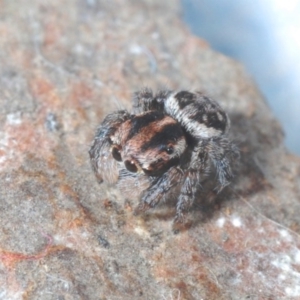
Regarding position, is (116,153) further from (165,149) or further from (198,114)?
(198,114)

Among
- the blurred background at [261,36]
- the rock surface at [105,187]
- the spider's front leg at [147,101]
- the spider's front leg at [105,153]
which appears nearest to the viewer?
the rock surface at [105,187]

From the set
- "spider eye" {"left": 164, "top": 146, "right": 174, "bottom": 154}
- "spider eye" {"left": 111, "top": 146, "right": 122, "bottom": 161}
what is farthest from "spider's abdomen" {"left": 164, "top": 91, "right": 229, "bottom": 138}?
"spider eye" {"left": 111, "top": 146, "right": 122, "bottom": 161}

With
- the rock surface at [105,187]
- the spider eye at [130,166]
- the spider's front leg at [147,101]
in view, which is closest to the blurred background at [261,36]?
the rock surface at [105,187]

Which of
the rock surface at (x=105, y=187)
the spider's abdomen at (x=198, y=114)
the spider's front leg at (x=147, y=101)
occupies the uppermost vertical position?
the spider's abdomen at (x=198, y=114)

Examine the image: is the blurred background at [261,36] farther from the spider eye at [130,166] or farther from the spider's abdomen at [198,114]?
the spider eye at [130,166]

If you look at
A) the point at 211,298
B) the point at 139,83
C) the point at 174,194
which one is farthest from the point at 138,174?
the point at 139,83

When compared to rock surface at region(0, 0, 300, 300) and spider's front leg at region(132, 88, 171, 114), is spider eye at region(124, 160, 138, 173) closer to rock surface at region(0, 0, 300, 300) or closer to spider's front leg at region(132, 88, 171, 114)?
rock surface at region(0, 0, 300, 300)
